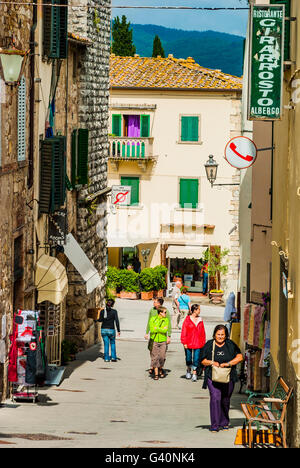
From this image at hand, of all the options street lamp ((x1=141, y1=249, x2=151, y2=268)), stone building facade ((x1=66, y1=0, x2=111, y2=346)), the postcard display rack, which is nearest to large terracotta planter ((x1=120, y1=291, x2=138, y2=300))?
street lamp ((x1=141, y1=249, x2=151, y2=268))

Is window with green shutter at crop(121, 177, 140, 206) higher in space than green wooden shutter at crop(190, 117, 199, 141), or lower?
lower

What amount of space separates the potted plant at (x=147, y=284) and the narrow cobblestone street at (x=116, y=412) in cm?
1705

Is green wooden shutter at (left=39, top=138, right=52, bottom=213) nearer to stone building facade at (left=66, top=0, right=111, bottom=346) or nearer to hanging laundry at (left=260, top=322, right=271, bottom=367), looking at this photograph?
stone building facade at (left=66, top=0, right=111, bottom=346)

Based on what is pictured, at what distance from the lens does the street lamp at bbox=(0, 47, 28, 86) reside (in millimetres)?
14316

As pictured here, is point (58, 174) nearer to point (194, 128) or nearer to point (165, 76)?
point (194, 128)

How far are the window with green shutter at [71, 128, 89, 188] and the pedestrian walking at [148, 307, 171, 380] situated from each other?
5025mm

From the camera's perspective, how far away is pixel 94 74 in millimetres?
24719

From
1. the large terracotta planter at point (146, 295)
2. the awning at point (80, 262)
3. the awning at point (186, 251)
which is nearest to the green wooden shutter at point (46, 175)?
the awning at point (80, 262)

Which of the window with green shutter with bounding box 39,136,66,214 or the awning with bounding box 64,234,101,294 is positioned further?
the awning with bounding box 64,234,101,294

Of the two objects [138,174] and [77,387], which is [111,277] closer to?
[138,174]

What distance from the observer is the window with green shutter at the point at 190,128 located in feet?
141

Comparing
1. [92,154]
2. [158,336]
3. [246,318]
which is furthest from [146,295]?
[246,318]
